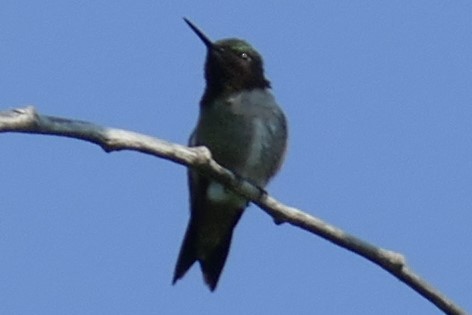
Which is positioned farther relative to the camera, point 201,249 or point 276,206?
point 201,249

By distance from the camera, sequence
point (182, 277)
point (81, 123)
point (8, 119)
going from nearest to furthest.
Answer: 1. point (8, 119)
2. point (81, 123)
3. point (182, 277)

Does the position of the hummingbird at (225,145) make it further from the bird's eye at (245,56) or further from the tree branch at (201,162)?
the tree branch at (201,162)

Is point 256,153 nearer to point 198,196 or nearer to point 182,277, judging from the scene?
point 198,196

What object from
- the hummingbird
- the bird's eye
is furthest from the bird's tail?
the bird's eye

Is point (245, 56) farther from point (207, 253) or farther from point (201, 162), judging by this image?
point (201, 162)

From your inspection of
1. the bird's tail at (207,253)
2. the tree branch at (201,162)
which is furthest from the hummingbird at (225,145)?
the tree branch at (201,162)

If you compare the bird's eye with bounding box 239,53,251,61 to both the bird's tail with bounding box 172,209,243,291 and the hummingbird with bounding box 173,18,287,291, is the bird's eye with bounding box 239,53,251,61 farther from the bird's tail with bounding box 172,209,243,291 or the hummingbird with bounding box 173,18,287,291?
the bird's tail with bounding box 172,209,243,291

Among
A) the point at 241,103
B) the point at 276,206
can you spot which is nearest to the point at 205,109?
the point at 241,103

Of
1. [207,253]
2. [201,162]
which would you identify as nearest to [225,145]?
[207,253]
